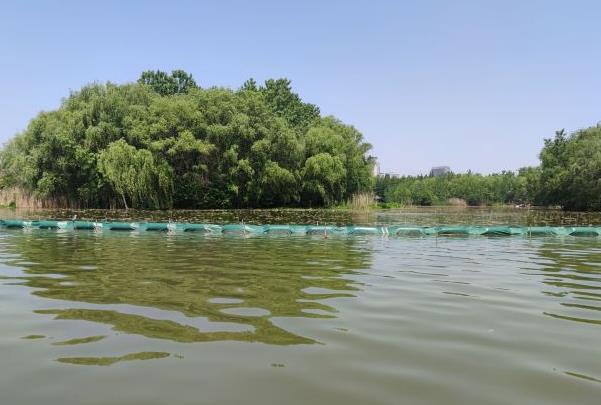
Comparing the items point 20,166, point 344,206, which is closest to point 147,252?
point 20,166

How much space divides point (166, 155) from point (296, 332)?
46.7 metres

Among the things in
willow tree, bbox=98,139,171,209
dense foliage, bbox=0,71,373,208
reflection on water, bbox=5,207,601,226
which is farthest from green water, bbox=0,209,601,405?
dense foliage, bbox=0,71,373,208

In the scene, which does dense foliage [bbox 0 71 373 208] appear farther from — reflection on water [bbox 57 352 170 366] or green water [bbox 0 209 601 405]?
reflection on water [bbox 57 352 170 366]

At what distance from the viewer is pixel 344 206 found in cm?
6025

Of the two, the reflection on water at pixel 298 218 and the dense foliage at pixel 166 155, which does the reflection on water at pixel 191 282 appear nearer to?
the reflection on water at pixel 298 218

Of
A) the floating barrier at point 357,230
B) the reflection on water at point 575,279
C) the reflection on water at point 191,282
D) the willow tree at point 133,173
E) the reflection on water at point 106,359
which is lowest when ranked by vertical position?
the reflection on water at point 575,279

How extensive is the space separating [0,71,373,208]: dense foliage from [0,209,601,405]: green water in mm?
37103

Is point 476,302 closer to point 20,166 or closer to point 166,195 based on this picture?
point 166,195

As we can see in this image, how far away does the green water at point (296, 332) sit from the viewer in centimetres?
371

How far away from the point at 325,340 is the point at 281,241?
12.0 metres

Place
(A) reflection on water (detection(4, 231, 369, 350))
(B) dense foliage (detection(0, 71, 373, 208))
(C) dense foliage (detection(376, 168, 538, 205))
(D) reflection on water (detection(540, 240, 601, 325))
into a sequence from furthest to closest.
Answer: (C) dense foliage (detection(376, 168, 538, 205))
(B) dense foliage (detection(0, 71, 373, 208))
(D) reflection on water (detection(540, 240, 601, 325))
(A) reflection on water (detection(4, 231, 369, 350))

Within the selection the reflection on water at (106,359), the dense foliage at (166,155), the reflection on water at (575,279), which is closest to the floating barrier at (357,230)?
the reflection on water at (575,279)

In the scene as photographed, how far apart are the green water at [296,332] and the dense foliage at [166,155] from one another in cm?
3710

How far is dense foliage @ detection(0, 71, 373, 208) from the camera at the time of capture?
47.0 m
